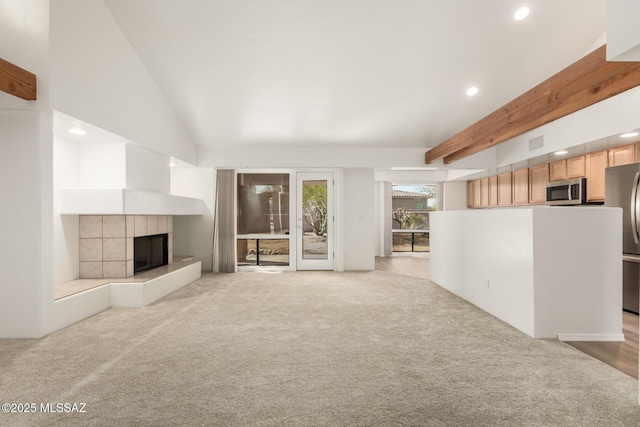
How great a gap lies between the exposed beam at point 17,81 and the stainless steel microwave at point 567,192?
21.6 feet

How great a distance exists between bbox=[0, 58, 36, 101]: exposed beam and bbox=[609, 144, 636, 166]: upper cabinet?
6452mm

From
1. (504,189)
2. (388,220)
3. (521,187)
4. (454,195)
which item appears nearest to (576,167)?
(521,187)

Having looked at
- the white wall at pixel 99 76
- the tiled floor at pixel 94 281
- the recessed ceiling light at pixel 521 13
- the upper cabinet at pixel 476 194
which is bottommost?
the tiled floor at pixel 94 281

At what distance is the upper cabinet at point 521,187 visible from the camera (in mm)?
6599

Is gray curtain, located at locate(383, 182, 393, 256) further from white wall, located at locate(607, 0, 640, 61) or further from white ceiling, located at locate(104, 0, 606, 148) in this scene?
white wall, located at locate(607, 0, 640, 61)

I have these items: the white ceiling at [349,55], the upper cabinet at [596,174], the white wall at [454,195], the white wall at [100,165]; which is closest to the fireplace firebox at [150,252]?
the white wall at [100,165]

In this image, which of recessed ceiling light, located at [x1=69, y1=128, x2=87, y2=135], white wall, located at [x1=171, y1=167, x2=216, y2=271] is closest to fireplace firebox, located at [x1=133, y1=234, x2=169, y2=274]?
white wall, located at [x1=171, y1=167, x2=216, y2=271]

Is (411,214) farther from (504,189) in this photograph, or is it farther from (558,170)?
(558,170)

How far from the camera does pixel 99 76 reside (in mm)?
3887

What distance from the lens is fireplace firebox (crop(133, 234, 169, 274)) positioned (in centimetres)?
536

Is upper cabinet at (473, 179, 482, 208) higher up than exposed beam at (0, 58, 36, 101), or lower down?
lower down

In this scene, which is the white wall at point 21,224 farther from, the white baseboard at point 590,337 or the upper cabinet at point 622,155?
the upper cabinet at point 622,155

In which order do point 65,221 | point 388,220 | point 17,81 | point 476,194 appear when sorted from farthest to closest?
point 388,220, point 476,194, point 65,221, point 17,81

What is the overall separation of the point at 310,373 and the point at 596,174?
4.81m
